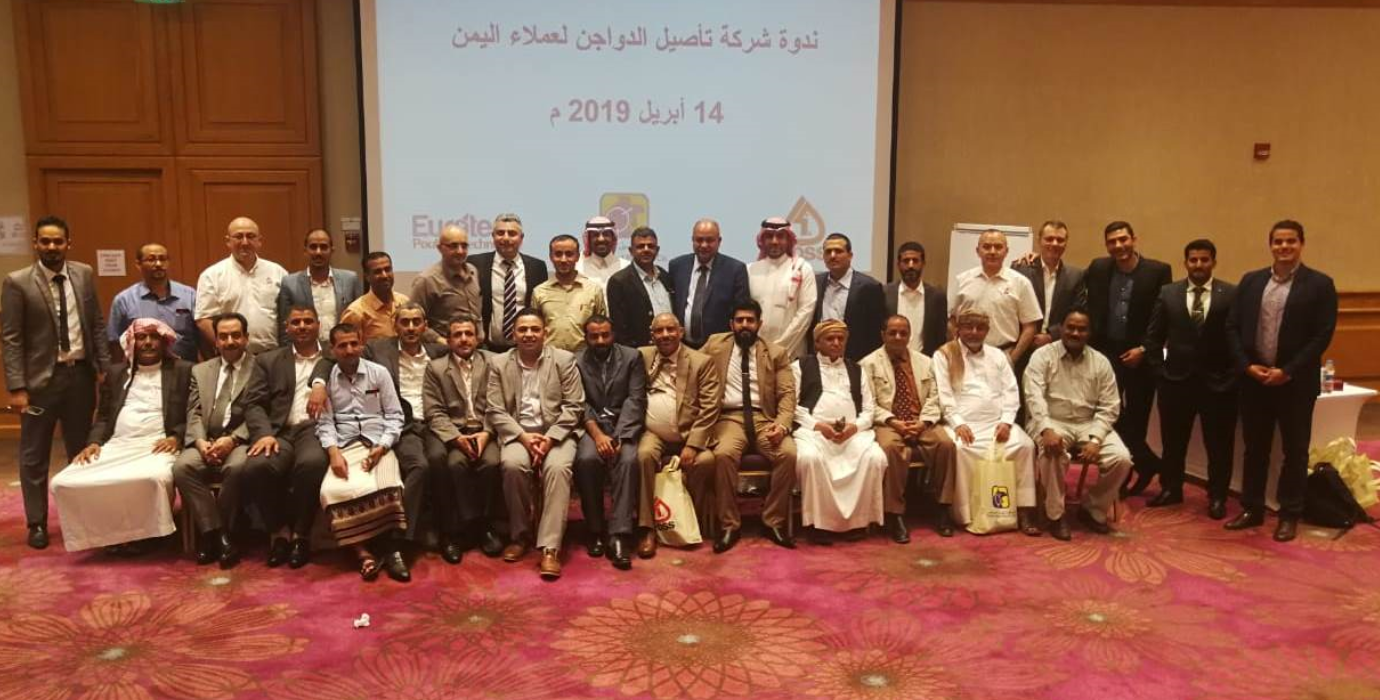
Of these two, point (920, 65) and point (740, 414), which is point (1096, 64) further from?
point (740, 414)

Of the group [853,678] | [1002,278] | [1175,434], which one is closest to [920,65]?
[1002,278]

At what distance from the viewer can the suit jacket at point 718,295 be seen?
5.24m

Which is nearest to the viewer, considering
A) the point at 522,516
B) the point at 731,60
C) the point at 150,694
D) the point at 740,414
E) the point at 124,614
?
the point at 150,694

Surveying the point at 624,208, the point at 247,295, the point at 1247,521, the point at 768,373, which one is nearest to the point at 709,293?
the point at 768,373

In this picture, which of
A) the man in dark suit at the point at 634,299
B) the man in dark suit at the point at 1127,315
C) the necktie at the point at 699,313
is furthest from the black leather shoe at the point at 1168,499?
the man in dark suit at the point at 634,299

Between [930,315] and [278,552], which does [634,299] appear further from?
[278,552]

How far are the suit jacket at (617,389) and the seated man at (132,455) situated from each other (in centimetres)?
176

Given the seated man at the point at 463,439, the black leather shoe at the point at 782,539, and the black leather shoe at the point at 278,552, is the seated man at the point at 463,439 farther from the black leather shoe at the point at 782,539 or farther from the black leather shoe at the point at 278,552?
the black leather shoe at the point at 782,539

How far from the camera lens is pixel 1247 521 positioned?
496cm

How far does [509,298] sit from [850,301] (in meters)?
1.71

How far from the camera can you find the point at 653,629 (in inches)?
150

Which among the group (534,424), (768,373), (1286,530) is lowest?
(1286,530)

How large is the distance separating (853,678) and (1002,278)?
8.59ft

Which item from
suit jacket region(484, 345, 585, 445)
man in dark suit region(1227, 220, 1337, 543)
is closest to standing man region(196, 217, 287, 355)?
suit jacket region(484, 345, 585, 445)
